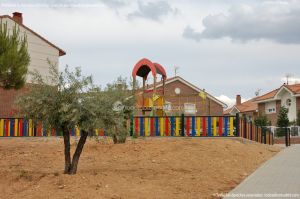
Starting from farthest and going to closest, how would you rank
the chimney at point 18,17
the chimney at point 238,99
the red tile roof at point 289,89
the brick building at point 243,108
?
the chimney at point 238,99, the brick building at point 243,108, the red tile roof at point 289,89, the chimney at point 18,17

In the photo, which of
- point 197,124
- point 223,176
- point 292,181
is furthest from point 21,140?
point 292,181

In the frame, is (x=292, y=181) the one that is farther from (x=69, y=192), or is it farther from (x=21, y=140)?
(x=21, y=140)

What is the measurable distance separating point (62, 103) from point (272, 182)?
5875 mm

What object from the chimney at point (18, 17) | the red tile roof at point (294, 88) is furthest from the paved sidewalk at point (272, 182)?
the red tile roof at point (294, 88)

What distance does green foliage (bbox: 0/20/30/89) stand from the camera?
14.9 meters

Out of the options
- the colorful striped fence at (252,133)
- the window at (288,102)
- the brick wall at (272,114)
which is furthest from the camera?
the brick wall at (272,114)

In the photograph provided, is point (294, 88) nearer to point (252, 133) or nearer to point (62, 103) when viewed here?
point (252, 133)

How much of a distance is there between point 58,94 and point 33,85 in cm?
75

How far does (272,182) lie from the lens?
1213 cm

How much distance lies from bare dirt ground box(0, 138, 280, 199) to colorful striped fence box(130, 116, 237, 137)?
0.98m

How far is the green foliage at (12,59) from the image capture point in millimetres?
14900

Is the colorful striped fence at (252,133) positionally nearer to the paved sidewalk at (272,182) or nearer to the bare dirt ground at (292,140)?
the paved sidewalk at (272,182)

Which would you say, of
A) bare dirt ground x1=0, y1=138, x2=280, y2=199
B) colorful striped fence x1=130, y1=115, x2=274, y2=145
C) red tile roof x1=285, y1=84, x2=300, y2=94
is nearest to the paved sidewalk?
bare dirt ground x1=0, y1=138, x2=280, y2=199

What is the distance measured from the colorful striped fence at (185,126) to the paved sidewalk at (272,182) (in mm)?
3227
